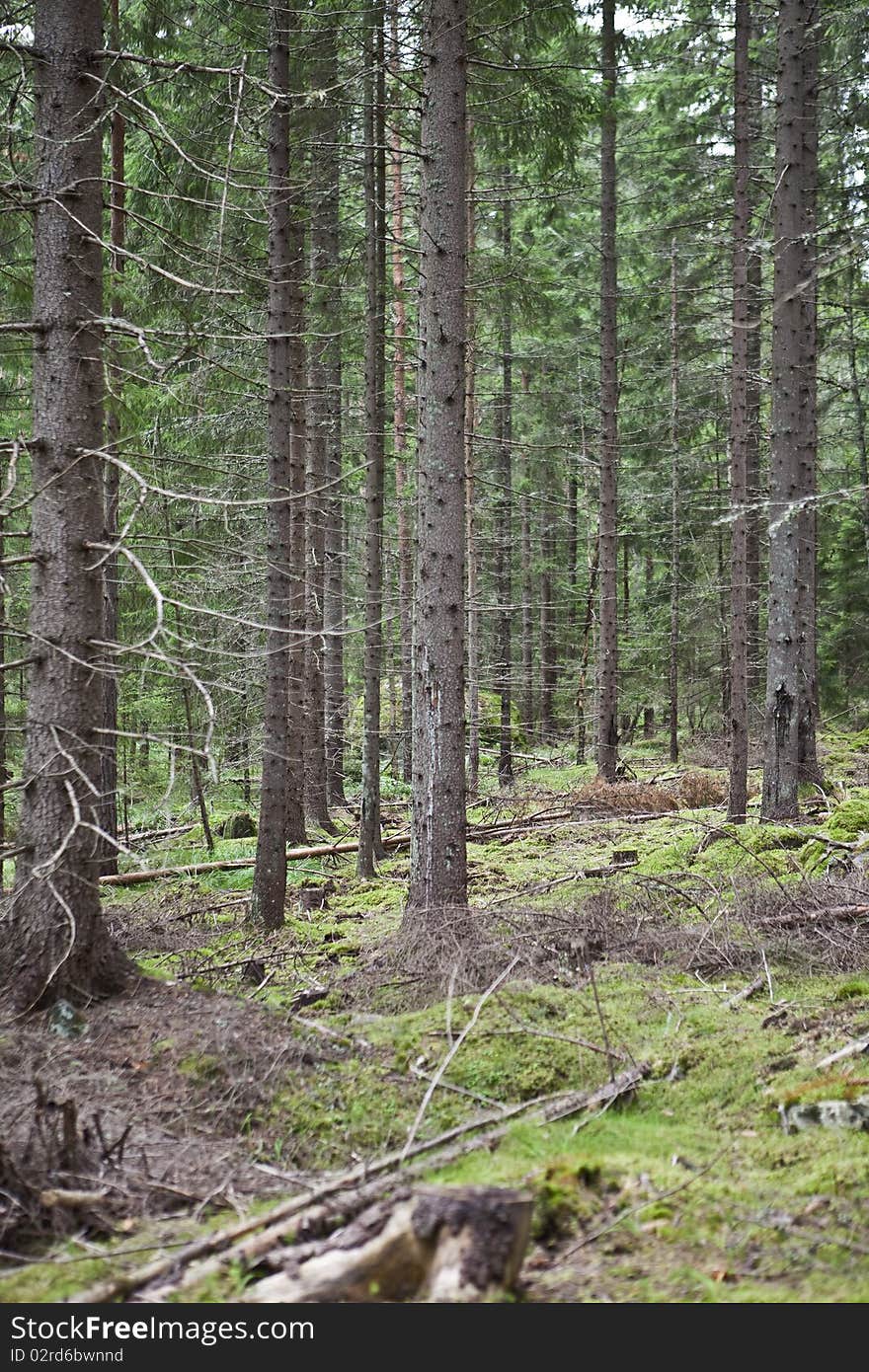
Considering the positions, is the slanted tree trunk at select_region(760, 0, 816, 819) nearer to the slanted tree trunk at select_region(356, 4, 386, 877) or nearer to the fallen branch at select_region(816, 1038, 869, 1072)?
the slanted tree trunk at select_region(356, 4, 386, 877)

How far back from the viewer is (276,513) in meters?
9.62

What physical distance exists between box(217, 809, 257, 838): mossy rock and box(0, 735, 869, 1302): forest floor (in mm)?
7102

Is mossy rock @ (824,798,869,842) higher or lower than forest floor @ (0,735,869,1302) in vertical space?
higher

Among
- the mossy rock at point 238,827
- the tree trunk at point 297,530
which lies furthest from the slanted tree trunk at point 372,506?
the mossy rock at point 238,827

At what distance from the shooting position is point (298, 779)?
1230 cm

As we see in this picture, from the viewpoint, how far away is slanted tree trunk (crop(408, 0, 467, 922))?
8.16 meters

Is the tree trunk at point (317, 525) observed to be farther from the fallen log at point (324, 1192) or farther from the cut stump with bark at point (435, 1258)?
the cut stump with bark at point (435, 1258)

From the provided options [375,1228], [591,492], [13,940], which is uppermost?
[591,492]

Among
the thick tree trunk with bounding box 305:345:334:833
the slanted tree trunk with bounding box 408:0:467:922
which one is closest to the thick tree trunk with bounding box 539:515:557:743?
the thick tree trunk with bounding box 305:345:334:833

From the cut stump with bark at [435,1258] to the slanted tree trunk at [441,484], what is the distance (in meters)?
4.94

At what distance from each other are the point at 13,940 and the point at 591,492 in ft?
79.6

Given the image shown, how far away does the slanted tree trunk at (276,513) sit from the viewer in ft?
31.1
